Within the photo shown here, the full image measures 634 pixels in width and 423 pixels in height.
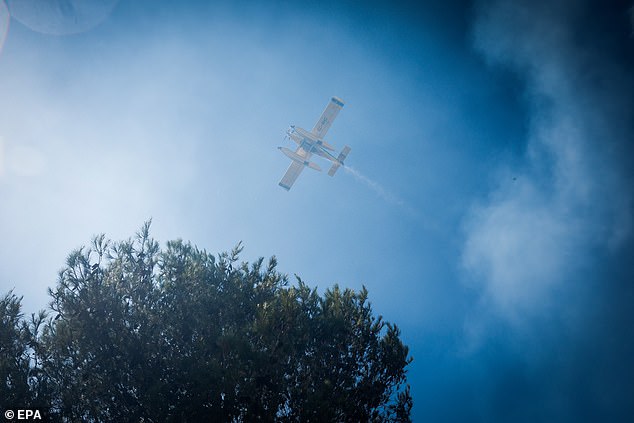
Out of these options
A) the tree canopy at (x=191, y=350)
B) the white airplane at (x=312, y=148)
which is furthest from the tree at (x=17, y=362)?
the white airplane at (x=312, y=148)

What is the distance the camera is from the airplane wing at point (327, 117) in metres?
30.4

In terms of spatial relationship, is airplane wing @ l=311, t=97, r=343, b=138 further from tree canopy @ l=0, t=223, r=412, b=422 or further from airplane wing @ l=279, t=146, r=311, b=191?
tree canopy @ l=0, t=223, r=412, b=422

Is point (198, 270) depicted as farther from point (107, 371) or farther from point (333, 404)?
point (333, 404)

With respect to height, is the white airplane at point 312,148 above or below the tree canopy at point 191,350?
above

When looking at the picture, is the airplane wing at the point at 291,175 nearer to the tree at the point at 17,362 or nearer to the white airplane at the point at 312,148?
the white airplane at the point at 312,148

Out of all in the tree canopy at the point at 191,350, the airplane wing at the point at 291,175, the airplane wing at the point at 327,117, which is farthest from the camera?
the airplane wing at the point at 291,175

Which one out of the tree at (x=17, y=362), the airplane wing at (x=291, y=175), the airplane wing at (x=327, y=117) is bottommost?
the tree at (x=17, y=362)

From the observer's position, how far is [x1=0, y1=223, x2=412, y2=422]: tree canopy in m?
9.17

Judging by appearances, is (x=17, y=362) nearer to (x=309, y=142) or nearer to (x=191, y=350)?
(x=191, y=350)

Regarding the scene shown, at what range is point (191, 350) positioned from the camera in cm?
1027

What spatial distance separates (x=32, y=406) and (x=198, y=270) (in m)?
6.18

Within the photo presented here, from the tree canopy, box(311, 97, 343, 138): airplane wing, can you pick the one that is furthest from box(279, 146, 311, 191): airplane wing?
the tree canopy

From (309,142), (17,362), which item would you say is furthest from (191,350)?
(309,142)

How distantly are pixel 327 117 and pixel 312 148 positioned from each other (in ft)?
11.5
